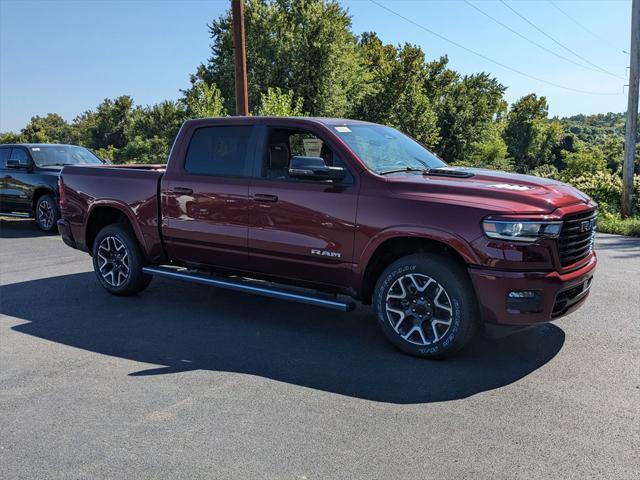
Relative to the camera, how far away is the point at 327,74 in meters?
39.7

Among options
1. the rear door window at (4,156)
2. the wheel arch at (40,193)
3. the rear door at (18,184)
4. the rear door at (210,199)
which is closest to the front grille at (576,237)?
the rear door at (210,199)

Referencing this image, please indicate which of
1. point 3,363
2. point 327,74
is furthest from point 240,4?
point 327,74

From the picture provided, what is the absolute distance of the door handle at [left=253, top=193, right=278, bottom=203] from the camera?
17.8 feet

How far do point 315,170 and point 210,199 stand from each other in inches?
54.3

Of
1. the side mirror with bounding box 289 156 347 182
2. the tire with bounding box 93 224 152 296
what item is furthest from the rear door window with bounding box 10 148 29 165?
the side mirror with bounding box 289 156 347 182

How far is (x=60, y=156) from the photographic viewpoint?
13.4 metres

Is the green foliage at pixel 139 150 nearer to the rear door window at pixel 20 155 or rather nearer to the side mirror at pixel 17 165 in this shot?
the rear door window at pixel 20 155

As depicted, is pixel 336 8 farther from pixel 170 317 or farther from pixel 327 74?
pixel 170 317

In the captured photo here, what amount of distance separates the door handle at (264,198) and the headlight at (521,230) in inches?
79.7

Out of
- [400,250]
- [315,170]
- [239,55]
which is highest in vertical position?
[239,55]

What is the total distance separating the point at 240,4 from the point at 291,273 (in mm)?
10599

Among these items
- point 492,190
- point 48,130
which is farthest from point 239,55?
point 48,130

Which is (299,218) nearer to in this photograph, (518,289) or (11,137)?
(518,289)

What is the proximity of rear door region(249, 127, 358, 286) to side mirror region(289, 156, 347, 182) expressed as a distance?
0.28ft
